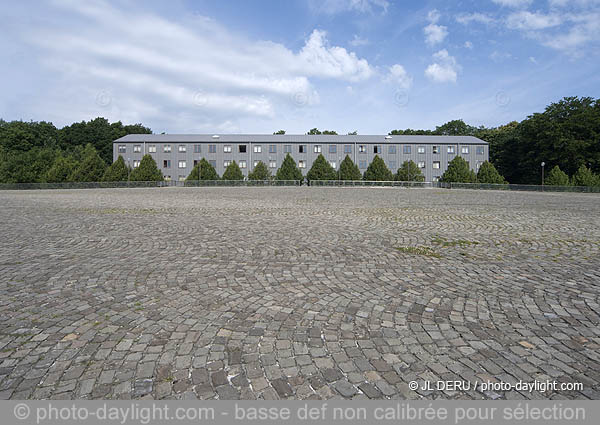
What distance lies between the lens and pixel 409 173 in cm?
7375

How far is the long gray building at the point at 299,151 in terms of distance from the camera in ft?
270

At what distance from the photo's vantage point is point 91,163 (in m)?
66.5

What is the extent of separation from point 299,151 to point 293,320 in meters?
80.5

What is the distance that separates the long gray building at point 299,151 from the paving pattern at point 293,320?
249ft

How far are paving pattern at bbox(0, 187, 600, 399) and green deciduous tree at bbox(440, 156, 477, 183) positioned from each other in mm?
65736

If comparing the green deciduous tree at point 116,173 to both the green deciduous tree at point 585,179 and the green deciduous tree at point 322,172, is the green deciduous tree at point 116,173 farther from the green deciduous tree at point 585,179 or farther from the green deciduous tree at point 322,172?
the green deciduous tree at point 585,179

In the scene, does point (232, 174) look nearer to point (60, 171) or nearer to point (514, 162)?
point (60, 171)

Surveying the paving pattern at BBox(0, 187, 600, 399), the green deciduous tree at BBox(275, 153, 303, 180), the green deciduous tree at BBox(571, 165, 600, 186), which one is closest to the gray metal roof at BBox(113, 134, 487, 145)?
the green deciduous tree at BBox(275, 153, 303, 180)

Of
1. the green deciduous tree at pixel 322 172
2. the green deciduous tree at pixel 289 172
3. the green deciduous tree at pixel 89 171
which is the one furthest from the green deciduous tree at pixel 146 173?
the green deciduous tree at pixel 322 172

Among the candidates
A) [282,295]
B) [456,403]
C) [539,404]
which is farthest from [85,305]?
[539,404]

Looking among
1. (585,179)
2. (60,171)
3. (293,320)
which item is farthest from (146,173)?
(585,179)

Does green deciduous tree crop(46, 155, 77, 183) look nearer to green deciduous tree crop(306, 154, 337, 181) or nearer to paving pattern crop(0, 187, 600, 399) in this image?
green deciduous tree crop(306, 154, 337, 181)

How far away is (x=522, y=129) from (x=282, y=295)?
91.5 metres

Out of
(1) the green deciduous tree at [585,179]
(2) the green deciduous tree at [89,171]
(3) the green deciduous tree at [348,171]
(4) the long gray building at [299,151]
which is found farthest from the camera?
(4) the long gray building at [299,151]
